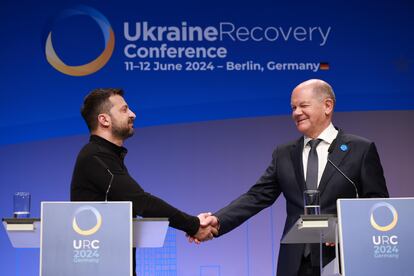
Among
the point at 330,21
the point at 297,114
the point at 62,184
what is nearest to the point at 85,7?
the point at 62,184

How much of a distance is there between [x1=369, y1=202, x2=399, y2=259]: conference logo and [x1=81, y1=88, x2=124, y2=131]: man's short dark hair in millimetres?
1604

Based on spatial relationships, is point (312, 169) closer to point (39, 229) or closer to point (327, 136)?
point (327, 136)

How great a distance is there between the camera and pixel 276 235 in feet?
18.8

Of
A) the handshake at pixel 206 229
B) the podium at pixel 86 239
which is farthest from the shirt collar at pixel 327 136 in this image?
the podium at pixel 86 239

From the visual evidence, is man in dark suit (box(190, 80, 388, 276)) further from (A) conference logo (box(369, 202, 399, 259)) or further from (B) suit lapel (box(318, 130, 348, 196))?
(A) conference logo (box(369, 202, 399, 259))

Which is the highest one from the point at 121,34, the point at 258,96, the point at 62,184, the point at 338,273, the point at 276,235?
the point at 121,34

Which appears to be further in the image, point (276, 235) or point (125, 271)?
point (276, 235)

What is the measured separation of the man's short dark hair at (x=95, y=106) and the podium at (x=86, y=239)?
3.21 ft

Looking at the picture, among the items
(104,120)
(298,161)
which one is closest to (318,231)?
(298,161)

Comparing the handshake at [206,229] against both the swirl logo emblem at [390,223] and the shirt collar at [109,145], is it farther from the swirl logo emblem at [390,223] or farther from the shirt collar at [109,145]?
the swirl logo emblem at [390,223]

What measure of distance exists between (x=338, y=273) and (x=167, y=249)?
106 inches

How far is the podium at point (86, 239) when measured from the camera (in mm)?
3014

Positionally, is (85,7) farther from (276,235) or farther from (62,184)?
(276,235)

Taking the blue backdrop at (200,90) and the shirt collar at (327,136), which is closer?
the shirt collar at (327,136)
